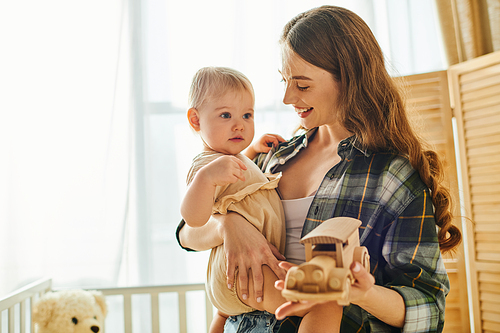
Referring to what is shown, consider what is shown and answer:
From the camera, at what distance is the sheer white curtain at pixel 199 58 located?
2.13m

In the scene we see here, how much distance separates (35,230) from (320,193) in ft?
5.65

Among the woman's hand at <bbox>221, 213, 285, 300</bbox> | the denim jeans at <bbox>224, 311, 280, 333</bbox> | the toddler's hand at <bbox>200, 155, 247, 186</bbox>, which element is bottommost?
the denim jeans at <bbox>224, 311, 280, 333</bbox>

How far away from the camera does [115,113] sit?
2115mm

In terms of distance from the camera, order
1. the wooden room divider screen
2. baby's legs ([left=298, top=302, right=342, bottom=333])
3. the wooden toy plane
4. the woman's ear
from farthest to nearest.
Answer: the wooden room divider screen, the woman's ear, baby's legs ([left=298, top=302, right=342, bottom=333]), the wooden toy plane

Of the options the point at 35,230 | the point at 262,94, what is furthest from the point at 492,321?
the point at 35,230

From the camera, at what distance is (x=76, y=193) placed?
82.1 inches

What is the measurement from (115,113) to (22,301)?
103cm

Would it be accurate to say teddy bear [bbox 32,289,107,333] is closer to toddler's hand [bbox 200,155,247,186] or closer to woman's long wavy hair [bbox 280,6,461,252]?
toddler's hand [bbox 200,155,247,186]

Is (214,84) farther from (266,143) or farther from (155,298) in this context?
(155,298)

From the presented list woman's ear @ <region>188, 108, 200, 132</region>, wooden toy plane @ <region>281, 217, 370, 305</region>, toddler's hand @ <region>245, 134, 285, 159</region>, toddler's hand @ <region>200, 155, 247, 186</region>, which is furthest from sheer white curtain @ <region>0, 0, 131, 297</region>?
wooden toy plane @ <region>281, 217, 370, 305</region>

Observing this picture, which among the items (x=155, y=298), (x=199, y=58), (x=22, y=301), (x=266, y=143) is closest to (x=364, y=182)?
(x=266, y=143)

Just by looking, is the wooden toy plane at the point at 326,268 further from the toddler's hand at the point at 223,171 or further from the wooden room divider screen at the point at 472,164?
the wooden room divider screen at the point at 472,164

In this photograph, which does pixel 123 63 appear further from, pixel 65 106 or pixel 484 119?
pixel 484 119

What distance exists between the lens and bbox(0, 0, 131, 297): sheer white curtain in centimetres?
205
